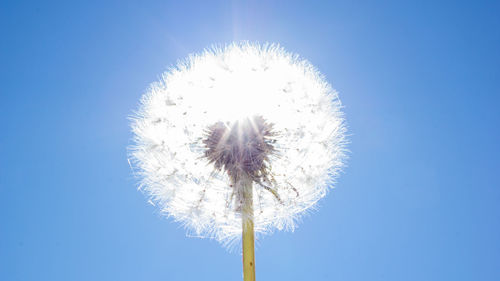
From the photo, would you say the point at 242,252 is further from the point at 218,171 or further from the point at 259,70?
the point at 259,70

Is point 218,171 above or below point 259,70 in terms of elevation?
below

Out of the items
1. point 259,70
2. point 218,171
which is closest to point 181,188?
point 218,171
